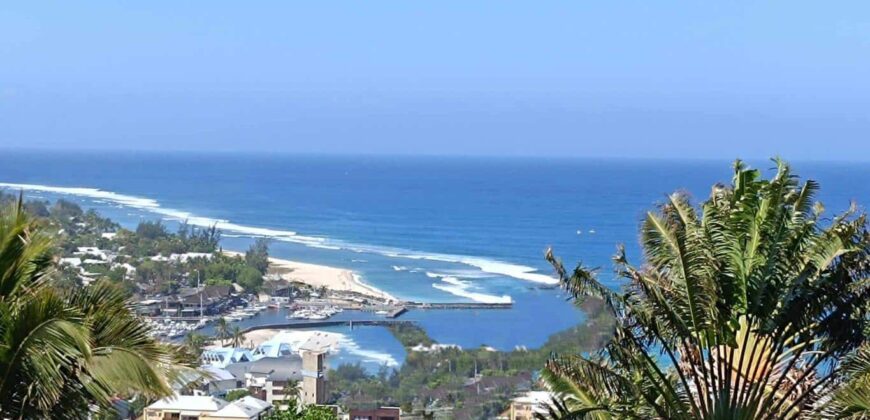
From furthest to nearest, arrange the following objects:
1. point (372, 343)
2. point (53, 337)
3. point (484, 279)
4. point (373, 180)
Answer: point (373, 180) → point (484, 279) → point (372, 343) → point (53, 337)

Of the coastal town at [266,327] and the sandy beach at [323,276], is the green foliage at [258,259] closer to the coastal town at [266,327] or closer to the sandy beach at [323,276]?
the coastal town at [266,327]

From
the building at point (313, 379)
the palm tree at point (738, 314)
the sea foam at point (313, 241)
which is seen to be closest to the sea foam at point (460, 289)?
the sea foam at point (313, 241)

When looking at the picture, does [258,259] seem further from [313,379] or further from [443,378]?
[313,379]

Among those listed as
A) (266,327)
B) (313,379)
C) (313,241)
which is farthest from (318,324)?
(313,241)

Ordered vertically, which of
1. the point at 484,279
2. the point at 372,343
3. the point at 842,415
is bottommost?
the point at 842,415

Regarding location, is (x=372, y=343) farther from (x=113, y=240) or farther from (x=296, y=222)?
(x=296, y=222)

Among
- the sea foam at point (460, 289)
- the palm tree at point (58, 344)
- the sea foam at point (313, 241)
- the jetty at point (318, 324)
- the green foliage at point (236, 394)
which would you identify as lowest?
the palm tree at point (58, 344)

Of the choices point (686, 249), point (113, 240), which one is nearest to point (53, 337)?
point (686, 249)
